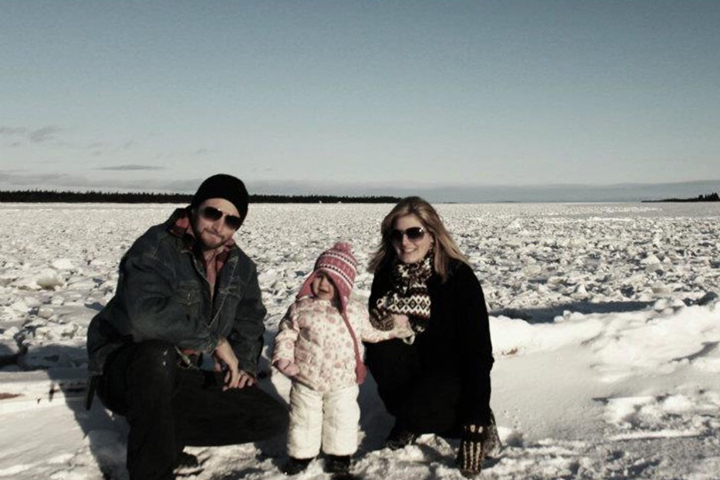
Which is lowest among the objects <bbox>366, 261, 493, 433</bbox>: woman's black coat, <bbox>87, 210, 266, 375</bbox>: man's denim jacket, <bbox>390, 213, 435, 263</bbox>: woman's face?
<bbox>366, 261, 493, 433</bbox>: woman's black coat

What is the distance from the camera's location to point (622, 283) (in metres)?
7.64

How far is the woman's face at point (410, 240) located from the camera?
10.5ft

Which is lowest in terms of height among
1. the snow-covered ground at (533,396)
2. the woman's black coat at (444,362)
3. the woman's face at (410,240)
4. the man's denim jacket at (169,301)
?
the snow-covered ground at (533,396)

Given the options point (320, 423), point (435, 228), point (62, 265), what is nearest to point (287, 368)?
point (320, 423)

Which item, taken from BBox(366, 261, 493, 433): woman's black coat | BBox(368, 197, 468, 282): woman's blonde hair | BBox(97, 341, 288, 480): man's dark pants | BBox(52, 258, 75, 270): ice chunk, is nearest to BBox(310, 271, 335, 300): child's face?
BBox(366, 261, 493, 433): woman's black coat

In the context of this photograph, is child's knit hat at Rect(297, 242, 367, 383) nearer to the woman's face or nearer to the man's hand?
the woman's face

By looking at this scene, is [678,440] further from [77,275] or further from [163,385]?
[77,275]

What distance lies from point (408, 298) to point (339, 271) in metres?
0.45

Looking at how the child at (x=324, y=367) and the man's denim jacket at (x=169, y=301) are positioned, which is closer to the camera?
the man's denim jacket at (x=169, y=301)

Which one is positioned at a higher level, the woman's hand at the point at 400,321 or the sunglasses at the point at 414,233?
the sunglasses at the point at 414,233

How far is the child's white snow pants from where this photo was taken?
289 centimetres

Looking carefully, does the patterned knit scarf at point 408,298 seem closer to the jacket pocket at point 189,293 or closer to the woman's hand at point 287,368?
the woman's hand at point 287,368

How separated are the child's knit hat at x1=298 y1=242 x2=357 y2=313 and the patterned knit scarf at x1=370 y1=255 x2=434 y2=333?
0.95ft

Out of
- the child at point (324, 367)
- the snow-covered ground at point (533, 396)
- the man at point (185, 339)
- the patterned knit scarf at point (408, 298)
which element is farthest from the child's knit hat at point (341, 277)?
the snow-covered ground at point (533, 396)
